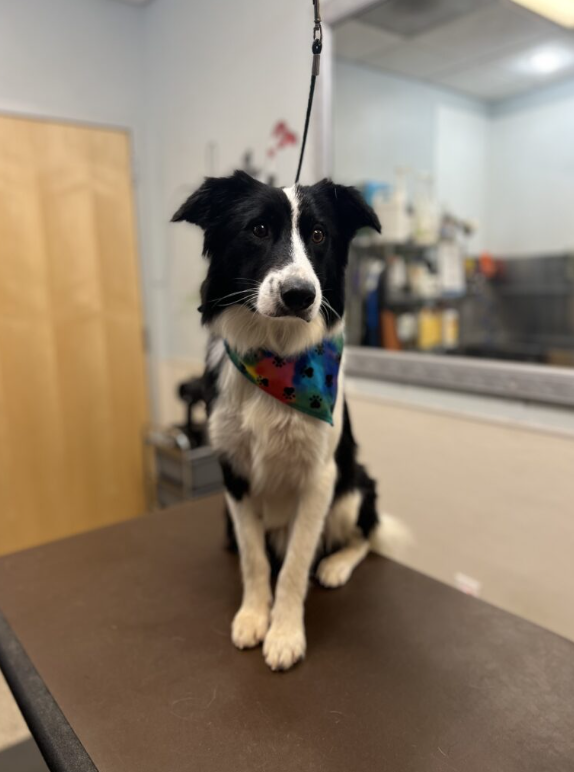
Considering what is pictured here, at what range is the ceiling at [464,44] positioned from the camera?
2.47 m

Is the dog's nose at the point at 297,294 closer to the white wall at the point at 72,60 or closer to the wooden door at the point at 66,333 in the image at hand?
the wooden door at the point at 66,333

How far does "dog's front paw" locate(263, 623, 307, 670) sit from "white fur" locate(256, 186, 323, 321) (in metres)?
0.62

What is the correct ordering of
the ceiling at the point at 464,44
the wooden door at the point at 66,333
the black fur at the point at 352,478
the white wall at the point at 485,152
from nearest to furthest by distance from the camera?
the black fur at the point at 352,478 < the ceiling at the point at 464,44 < the wooden door at the point at 66,333 < the white wall at the point at 485,152

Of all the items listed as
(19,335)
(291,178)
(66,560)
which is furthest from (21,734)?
(291,178)

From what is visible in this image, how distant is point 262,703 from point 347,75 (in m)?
2.78

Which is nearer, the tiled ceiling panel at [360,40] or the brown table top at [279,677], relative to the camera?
the brown table top at [279,677]

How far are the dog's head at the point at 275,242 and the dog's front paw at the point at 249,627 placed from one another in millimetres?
604

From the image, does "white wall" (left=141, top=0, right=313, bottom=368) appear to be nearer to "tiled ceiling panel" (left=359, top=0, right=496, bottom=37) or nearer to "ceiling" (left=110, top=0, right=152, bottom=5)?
"ceiling" (left=110, top=0, right=152, bottom=5)

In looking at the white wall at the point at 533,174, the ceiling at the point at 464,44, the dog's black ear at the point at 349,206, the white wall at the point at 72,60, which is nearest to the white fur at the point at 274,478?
the dog's black ear at the point at 349,206

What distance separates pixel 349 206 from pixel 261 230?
7.6 inches

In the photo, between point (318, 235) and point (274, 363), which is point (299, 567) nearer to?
point (274, 363)

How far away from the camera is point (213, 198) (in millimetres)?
1000

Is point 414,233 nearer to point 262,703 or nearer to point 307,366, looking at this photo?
point 307,366

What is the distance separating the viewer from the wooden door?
283 centimetres
